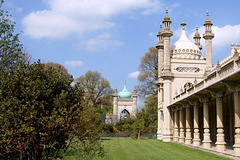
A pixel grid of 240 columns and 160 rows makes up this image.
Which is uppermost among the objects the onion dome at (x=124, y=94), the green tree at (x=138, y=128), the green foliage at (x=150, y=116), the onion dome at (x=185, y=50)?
the onion dome at (x=185, y=50)

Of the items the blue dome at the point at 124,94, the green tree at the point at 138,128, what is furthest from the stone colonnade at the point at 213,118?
the blue dome at the point at 124,94

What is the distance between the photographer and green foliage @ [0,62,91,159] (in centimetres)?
887

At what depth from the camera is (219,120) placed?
18156mm

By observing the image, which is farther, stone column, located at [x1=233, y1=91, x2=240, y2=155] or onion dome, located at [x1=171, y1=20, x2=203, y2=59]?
onion dome, located at [x1=171, y1=20, x2=203, y2=59]

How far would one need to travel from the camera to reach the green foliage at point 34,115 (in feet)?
29.1

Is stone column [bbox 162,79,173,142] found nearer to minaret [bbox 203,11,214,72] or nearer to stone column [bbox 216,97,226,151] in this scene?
minaret [bbox 203,11,214,72]

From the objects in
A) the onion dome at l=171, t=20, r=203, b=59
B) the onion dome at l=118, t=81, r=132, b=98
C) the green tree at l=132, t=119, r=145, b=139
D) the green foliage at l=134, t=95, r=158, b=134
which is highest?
the onion dome at l=171, t=20, r=203, b=59

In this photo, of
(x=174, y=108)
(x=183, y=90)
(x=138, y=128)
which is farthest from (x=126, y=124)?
(x=174, y=108)

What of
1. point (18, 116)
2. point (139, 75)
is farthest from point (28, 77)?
point (139, 75)

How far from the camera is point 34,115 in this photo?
9.09 metres

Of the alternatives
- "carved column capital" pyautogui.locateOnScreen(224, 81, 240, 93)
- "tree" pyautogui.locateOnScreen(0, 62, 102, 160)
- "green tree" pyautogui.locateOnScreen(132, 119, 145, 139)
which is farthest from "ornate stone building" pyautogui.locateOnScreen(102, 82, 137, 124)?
"tree" pyautogui.locateOnScreen(0, 62, 102, 160)

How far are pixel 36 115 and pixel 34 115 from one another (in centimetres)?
38

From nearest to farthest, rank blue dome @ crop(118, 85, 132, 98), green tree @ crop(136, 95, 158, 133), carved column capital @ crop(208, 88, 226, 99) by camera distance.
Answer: carved column capital @ crop(208, 88, 226, 99)
green tree @ crop(136, 95, 158, 133)
blue dome @ crop(118, 85, 132, 98)

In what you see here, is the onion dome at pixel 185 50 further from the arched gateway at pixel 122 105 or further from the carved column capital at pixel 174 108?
the arched gateway at pixel 122 105
